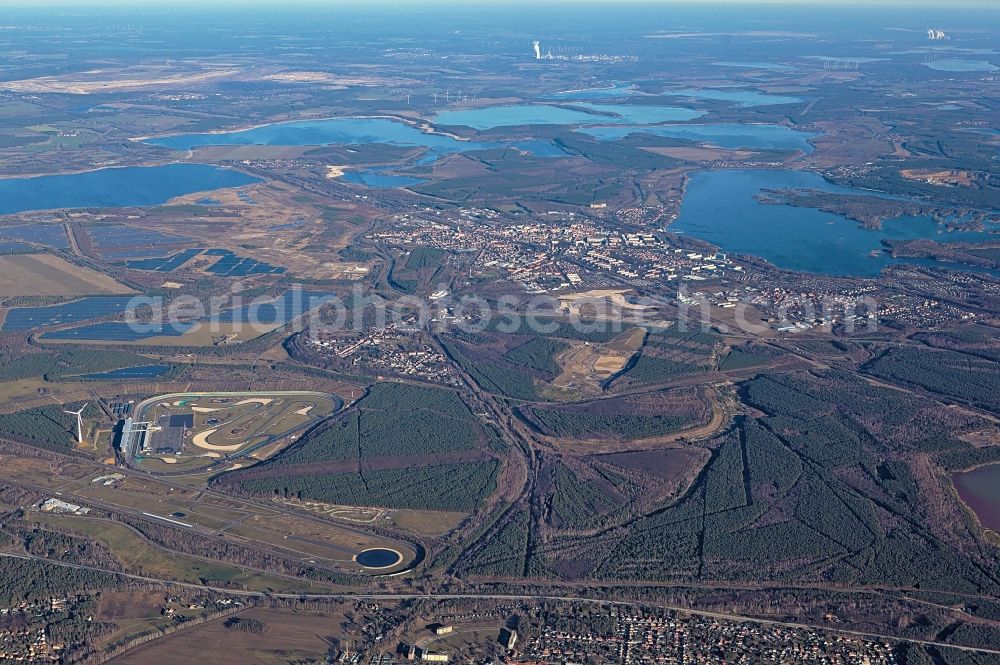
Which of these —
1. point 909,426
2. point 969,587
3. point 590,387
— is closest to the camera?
point 969,587

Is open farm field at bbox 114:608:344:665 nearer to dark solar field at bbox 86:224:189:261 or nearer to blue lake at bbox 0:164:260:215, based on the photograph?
dark solar field at bbox 86:224:189:261

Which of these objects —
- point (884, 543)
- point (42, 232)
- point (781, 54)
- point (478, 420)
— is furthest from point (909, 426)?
point (781, 54)

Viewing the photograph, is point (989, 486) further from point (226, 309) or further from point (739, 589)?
point (226, 309)

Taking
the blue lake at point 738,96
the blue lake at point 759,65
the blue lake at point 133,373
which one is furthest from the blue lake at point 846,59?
the blue lake at point 133,373

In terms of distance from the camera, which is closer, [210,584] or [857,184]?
[210,584]

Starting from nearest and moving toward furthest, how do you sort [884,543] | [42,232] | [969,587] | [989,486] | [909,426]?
[969,587] → [884,543] → [989,486] → [909,426] → [42,232]
